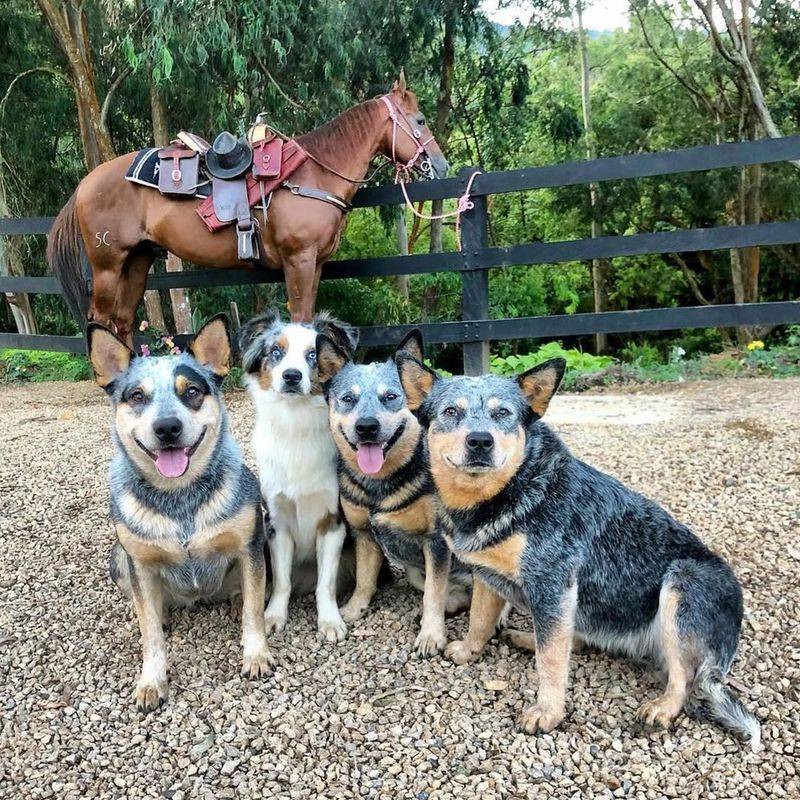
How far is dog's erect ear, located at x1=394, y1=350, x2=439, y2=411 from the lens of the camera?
2725 millimetres

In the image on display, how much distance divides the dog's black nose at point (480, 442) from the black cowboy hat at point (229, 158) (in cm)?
470

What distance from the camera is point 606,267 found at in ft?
57.3

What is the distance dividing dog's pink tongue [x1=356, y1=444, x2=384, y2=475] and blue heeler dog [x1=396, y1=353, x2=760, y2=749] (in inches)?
12.7

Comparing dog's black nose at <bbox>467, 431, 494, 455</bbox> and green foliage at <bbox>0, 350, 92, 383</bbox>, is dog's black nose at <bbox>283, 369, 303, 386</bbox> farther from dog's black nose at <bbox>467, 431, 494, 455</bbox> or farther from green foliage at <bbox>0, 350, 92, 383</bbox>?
green foliage at <bbox>0, 350, 92, 383</bbox>

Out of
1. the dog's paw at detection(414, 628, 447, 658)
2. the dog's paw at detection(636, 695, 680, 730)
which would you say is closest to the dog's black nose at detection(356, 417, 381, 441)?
the dog's paw at detection(414, 628, 447, 658)

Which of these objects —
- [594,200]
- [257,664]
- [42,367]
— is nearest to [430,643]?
[257,664]

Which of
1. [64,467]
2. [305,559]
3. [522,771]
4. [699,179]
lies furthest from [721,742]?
[699,179]

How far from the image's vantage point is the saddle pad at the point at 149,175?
634 centimetres

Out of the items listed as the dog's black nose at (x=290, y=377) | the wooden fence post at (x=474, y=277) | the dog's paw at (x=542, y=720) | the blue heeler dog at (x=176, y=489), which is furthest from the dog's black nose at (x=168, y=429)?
the wooden fence post at (x=474, y=277)

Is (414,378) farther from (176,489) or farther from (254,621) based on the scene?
(254,621)

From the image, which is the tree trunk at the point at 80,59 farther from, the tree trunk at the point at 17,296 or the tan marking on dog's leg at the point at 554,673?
the tan marking on dog's leg at the point at 554,673

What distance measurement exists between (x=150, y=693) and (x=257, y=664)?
430 mm

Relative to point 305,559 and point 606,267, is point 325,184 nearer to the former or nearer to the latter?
point 305,559

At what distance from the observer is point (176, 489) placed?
2807mm
